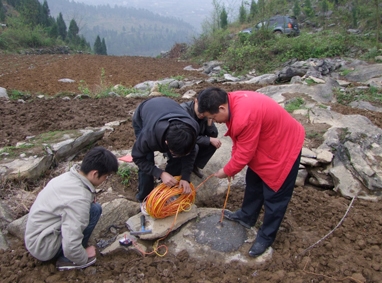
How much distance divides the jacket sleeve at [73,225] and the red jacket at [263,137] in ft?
3.65

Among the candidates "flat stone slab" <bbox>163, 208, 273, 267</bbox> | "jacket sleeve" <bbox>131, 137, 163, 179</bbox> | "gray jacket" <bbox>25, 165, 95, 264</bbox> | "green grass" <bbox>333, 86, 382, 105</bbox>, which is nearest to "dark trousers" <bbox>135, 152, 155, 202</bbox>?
"jacket sleeve" <bbox>131, 137, 163, 179</bbox>

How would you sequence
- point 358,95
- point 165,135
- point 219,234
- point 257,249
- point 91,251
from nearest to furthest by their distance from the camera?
point 165,135
point 91,251
point 257,249
point 219,234
point 358,95

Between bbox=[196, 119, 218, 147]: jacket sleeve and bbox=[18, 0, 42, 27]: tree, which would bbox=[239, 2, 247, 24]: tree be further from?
bbox=[196, 119, 218, 147]: jacket sleeve

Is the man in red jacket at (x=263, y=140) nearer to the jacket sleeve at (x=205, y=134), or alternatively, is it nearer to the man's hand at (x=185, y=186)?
the man's hand at (x=185, y=186)

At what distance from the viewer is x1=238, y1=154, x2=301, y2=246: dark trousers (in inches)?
102

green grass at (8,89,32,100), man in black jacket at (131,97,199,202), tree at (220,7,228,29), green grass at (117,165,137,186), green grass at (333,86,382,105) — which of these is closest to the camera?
man in black jacket at (131,97,199,202)

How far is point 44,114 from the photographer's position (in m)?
6.12

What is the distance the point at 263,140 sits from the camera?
97.1 inches

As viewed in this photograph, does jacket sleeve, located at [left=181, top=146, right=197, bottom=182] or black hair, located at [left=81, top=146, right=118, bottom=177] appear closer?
black hair, located at [left=81, top=146, right=118, bottom=177]

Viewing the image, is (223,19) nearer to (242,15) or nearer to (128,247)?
(242,15)

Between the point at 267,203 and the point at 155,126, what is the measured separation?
1133 mm

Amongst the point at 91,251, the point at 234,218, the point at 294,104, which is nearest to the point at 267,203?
the point at 234,218

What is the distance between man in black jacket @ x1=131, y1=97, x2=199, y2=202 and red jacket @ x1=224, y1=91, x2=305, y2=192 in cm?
35

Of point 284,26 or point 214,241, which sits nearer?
point 214,241
